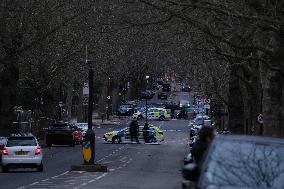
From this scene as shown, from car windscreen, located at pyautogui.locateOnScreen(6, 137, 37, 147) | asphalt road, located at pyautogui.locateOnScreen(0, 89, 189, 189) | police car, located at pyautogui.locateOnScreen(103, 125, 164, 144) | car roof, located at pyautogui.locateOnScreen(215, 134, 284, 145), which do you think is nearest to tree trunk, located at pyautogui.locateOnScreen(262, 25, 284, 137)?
asphalt road, located at pyautogui.locateOnScreen(0, 89, 189, 189)

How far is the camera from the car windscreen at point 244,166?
12.9m

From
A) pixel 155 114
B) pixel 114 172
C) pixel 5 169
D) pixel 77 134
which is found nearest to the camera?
pixel 5 169

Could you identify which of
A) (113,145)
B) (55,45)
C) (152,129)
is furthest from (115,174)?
(152,129)

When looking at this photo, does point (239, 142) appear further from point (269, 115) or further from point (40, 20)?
point (40, 20)

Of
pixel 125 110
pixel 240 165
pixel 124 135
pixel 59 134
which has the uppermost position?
pixel 125 110

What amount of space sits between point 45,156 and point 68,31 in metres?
8.82

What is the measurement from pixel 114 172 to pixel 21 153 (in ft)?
12.7

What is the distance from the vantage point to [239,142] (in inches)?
546

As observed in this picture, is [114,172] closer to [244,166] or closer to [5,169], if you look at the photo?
[5,169]

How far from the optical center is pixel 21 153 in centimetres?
3844

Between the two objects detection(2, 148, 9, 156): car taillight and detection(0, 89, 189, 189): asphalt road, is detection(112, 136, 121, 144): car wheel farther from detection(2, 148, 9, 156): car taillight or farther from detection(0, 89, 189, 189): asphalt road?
detection(2, 148, 9, 156): car taillight

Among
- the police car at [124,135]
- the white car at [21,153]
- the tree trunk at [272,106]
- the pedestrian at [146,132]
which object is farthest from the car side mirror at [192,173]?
the police car at [124,135]

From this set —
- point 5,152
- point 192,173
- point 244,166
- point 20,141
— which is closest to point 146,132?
point 20,141

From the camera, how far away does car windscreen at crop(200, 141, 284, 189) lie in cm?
1295
